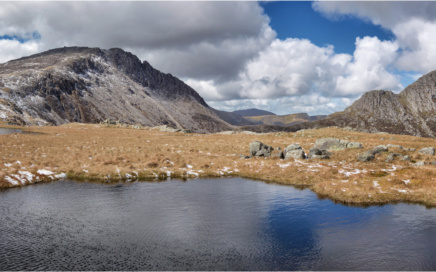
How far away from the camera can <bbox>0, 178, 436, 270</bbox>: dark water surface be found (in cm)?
1639

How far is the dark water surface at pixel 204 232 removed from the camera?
16.4 meters

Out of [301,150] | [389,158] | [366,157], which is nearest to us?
[389,158]

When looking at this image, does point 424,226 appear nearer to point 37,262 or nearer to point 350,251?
point 350,251

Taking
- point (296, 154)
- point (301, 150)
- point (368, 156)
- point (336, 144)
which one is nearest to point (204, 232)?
point (296, 154)

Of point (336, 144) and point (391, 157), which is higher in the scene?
point (336, 144)

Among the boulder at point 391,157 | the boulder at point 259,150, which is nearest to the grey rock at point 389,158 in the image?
the boulder at point 391,157

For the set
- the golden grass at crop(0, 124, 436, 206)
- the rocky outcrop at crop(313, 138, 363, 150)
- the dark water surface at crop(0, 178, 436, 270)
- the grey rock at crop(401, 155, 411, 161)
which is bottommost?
the dark water surface at crop(0, 178, 436, 270)

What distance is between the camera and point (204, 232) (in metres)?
20.4

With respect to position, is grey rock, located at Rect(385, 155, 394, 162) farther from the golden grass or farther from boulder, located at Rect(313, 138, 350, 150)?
boulder, located at Rect(313, 138, 350, 150)

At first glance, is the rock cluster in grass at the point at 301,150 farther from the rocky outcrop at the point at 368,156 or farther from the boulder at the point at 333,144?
the rocky outcrop at the point at 368,156

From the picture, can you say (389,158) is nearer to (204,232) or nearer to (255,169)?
(255,169)

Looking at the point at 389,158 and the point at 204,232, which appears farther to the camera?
the point at 389,158

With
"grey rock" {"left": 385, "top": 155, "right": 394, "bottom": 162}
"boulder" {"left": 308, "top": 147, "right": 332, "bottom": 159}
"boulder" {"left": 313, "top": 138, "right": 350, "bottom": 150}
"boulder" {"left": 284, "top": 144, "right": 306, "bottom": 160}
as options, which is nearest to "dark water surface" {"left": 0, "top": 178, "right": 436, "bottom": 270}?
"boulder" {"left": 284, "top": 144, "right": 306, "bottom": 160}

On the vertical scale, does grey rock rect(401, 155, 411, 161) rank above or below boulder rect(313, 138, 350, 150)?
below
